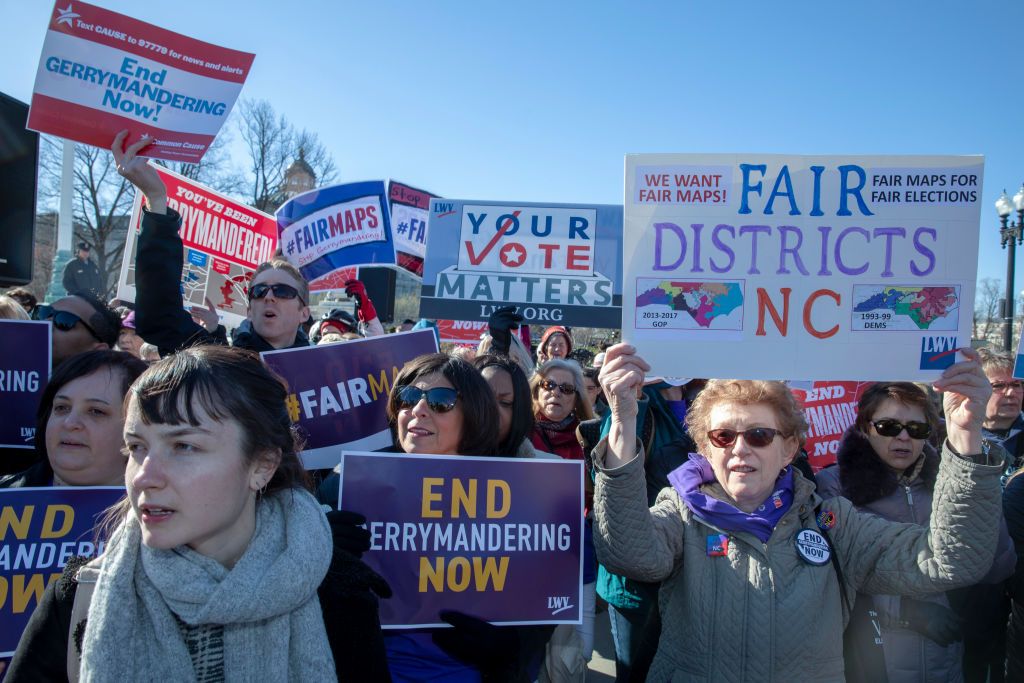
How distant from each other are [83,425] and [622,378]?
1.82m

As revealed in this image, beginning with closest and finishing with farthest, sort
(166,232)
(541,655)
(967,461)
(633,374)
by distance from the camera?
1. (967,461)
2. (633,374)
3. (541,655)
4. (166,232)

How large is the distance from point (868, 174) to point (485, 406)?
1747mm

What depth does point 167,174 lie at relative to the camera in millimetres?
5605

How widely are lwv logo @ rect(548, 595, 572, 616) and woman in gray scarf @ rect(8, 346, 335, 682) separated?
3.31 feet

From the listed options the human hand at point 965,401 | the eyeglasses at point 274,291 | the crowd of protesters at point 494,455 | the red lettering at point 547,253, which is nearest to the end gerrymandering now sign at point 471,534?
the crowd of protesters at point 494,455

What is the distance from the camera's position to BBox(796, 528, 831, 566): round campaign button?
221 centimetres

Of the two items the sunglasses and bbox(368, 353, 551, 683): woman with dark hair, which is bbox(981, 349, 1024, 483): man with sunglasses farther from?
bbox(368, 353, 551, 683): woman with dark hair

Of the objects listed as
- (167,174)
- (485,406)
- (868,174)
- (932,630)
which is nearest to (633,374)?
(485,406)

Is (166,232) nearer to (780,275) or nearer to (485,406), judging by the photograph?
(485,406)

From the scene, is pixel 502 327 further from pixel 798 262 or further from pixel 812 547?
pixel 812 547

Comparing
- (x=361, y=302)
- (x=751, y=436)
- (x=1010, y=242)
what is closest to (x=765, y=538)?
(x=751, y=436)

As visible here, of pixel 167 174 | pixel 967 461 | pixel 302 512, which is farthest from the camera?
pixel 167 174

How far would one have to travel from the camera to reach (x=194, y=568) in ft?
5.28

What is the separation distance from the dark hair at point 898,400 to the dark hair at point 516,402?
1.50 m
